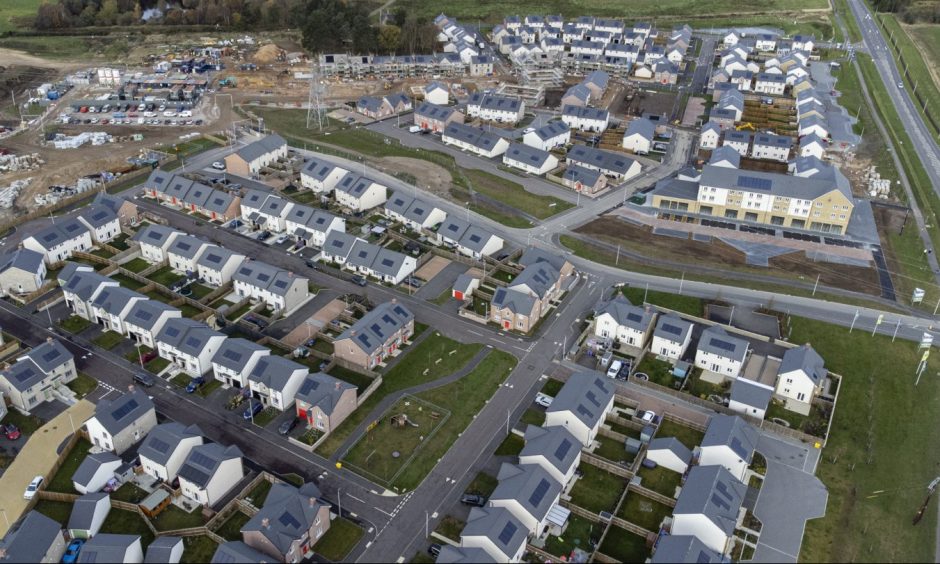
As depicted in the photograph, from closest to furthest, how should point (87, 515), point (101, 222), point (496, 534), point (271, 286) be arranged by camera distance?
point (496, 534), point (87, 515), point (271, 286), point (101, 222)

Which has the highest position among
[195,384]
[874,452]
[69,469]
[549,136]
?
[549,136]

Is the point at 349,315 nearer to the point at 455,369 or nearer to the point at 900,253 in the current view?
the point at 455,369

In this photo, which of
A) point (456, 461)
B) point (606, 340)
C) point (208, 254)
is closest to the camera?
point (456, 461)

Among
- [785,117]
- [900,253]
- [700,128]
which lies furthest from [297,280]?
[785,117]

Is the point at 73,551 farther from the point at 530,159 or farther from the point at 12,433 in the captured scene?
the point at 530,159

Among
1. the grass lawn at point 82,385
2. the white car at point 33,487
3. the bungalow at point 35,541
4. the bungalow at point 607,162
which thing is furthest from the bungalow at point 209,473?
the bungalow at point 607,162

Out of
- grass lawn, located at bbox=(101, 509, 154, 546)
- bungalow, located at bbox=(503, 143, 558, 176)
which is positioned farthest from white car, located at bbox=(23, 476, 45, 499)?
bungalow, located at bbox=(503, 143, 558, 176)

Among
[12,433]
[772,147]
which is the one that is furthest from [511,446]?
[772,147]
